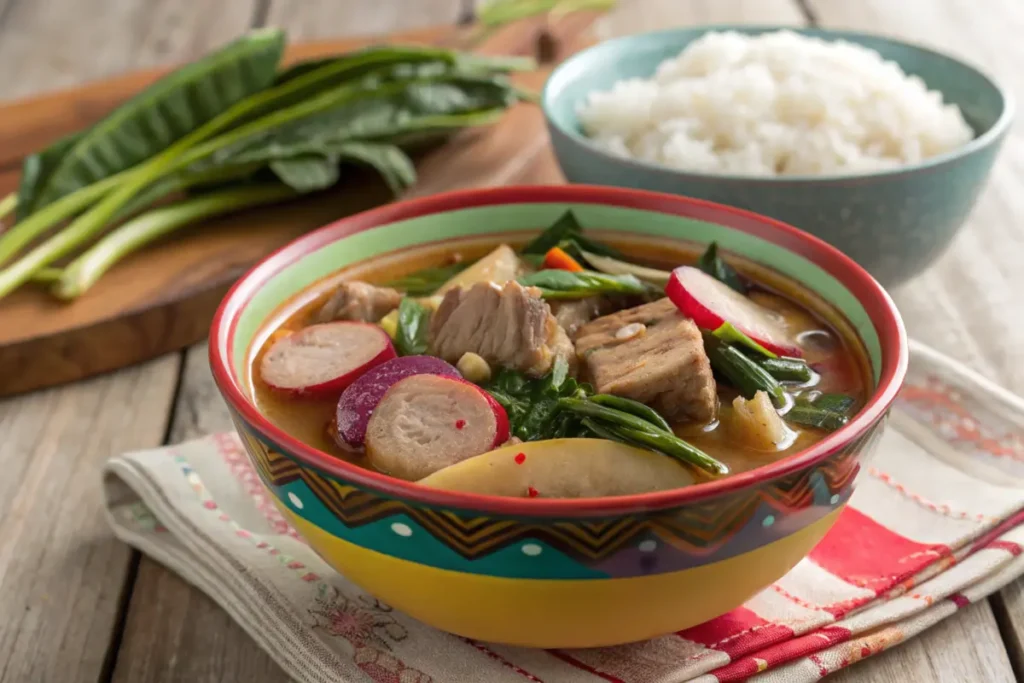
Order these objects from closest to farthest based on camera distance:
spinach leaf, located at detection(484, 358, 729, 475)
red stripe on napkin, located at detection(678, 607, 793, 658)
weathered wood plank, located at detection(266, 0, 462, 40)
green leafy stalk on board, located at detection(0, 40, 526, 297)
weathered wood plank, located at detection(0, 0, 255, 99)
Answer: spinach leaf, located at detection(484, 358, 729, 475) → red stripe on napkin, located at detection(678, 607, 793, 658) → green leafy stalk on board, located at detection(0, 40, 526, 297) → weathered wood plank, located at detection(0, 0, 255, 99) → weathered wood plank, located at detection(266, 0, 462, 40)

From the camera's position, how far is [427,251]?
96.4 inches

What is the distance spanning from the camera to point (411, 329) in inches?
85.6

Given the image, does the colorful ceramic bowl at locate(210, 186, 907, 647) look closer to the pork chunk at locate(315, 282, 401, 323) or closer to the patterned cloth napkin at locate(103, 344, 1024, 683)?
the patterned cloth napkin at locate(103, 344, 1024, 683)

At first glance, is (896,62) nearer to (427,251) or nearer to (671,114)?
(671,114)

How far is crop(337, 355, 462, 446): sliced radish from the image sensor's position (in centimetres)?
194

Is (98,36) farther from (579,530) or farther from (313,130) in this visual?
(579,530)

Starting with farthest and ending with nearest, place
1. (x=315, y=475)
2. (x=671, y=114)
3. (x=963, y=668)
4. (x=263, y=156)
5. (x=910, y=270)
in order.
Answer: (x=263, y=156) → (x=671, y=114) → (x=910, y=270) → (x=963, y=668) → (x=315, y=475)

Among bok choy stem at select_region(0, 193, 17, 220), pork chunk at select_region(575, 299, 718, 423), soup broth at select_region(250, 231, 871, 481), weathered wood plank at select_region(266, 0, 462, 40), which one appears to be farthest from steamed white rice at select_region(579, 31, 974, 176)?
weathered wood plank at select_region(266, 0, 462, 40)

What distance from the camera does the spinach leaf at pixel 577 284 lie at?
2.20m

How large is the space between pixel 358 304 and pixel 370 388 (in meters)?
0.30

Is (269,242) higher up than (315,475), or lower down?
lower down

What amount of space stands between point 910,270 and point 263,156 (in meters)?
1.81

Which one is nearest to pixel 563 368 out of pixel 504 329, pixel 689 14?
pixel 504 329

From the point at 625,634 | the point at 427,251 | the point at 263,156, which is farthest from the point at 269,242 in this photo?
the point at 625,634
